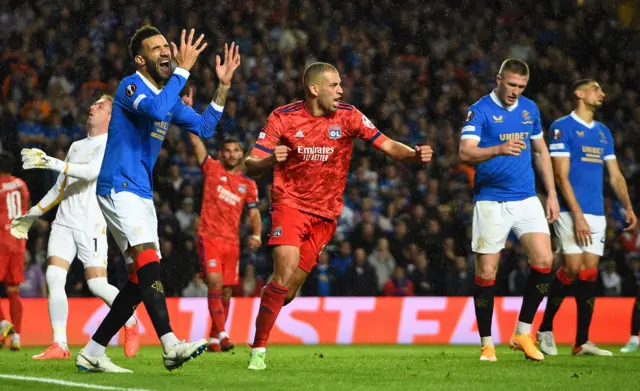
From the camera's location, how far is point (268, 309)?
26.6 feet

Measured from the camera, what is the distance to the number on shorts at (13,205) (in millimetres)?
12758

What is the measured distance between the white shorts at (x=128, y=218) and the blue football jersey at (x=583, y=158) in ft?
16.8

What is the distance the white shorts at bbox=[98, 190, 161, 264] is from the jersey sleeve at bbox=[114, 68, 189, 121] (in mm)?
597

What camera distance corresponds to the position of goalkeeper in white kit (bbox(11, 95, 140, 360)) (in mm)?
9914

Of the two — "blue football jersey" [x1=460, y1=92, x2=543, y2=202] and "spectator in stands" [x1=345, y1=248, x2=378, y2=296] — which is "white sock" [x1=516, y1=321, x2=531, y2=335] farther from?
"spectator in stands" [x1=345, y1=248, x2=378, y2=296]

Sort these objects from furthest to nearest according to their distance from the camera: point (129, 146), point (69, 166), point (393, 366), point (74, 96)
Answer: point (74, 96)
point (69, 166)
point (393, 366)
point (129, 146)

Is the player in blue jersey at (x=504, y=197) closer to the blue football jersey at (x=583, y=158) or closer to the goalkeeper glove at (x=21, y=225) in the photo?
the blue football jersey at (x=583, y=158)

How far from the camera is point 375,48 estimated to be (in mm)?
20641

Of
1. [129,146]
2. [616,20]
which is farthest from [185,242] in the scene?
[616,20]

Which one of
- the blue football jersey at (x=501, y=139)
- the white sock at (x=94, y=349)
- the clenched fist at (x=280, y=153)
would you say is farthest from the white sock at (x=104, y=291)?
the blue football jersey at (x=501, y=139)

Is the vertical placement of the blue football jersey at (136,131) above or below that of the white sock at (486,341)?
above

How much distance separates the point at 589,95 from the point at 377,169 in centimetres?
759

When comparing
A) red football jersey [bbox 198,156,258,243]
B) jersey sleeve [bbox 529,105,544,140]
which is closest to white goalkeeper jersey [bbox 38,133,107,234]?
red football jersey [bbox 198,156,258,243]

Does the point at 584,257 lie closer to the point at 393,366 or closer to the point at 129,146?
the point at 393,366
